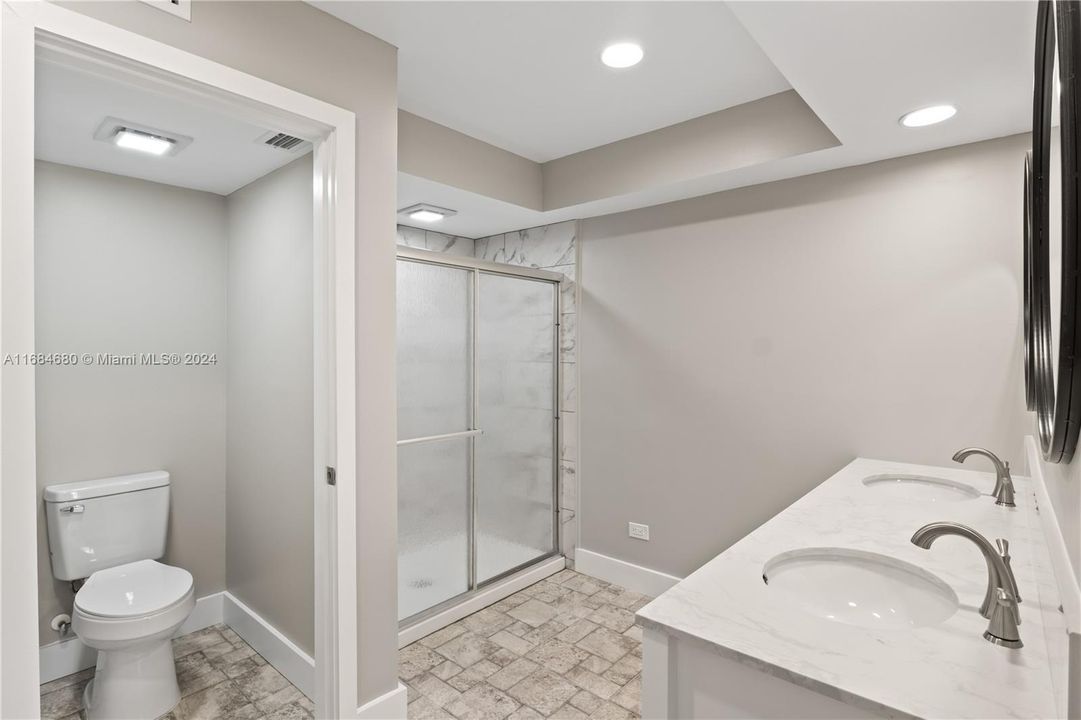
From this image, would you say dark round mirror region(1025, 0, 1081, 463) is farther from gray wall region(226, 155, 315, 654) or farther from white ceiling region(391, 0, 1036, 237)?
gray wall region(226, 155, 315, 654)

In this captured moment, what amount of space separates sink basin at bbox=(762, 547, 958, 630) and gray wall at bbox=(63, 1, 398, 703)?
1296mm

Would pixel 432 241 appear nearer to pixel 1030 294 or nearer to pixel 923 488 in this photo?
pixel 923 488

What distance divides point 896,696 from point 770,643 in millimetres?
190

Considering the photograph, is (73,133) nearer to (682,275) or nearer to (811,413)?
(682,275)

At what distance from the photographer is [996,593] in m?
1.01

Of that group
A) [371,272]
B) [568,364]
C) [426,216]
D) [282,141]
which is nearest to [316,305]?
[371,272]

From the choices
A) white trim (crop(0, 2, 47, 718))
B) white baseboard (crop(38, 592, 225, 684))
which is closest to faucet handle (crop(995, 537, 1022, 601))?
white trim (crop(0, 2, 47, 718))

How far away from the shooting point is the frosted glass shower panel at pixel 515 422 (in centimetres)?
313

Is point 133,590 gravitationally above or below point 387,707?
above

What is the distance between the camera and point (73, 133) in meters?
2.14

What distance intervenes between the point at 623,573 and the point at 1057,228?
9.49 feet

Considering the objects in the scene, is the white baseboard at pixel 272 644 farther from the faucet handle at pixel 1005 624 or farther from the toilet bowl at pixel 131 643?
the faucet handle at pixel 1005 624

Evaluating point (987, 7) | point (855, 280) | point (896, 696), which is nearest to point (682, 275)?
point (855, 280)

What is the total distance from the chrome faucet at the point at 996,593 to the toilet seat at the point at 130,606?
249 cm
